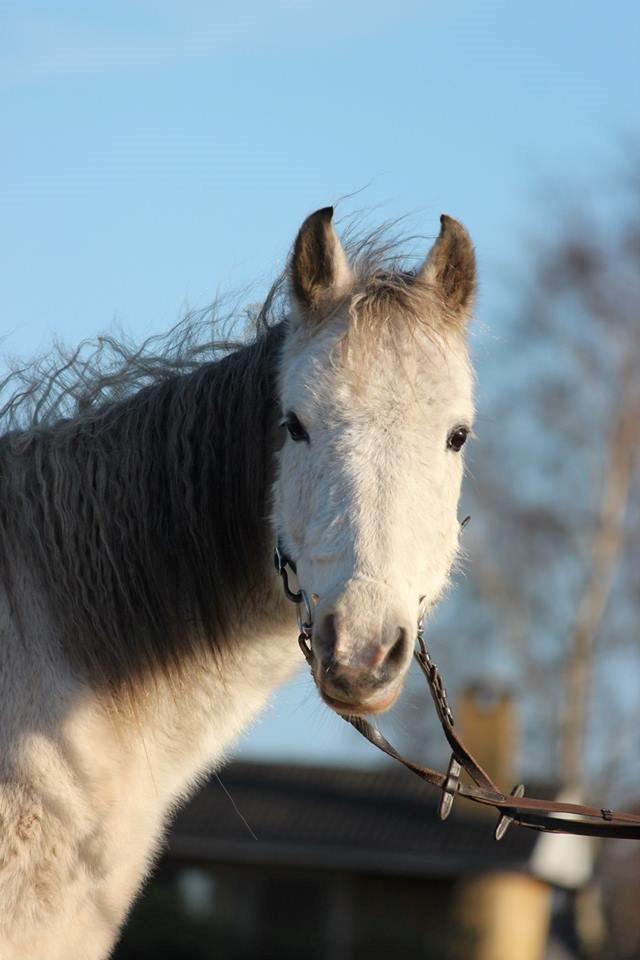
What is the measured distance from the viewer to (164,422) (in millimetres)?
4301

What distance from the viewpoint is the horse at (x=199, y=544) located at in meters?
3.70

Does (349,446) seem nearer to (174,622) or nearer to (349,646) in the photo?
(349,646)

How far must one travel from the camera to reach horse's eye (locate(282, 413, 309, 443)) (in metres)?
3.87

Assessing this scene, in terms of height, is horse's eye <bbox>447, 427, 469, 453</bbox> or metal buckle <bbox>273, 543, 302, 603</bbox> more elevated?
horse's eye <bbox>447, 427, 469, 453</bbox>

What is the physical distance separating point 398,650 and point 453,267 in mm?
1369

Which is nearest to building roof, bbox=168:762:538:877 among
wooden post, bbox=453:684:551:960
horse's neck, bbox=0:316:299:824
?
wooden post, bbox=453:684:551:960

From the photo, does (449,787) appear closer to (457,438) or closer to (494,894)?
(457,438)

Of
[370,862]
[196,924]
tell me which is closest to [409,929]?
[370,862]

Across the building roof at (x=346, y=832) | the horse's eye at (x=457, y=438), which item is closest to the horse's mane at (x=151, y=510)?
the horse's eye at (x=457, y=438)

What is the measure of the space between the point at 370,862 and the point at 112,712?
21.0 m

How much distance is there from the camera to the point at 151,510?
13.7ft

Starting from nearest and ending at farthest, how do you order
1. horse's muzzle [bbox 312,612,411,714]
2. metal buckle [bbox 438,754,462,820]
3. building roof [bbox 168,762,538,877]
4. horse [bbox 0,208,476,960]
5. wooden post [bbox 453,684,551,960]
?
horse's muzzle [bbox 312,612,411,714]
horse [bbox 0,208,476,960]
metal buckle [bbox 438,754,462,820]
wooden post [bbox 453,684,551,960]
building roof [bbox 168,762,538,877]

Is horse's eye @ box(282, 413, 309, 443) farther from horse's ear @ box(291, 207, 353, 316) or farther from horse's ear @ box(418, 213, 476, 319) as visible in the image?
horse's ear @ box(418, 213, 476, 319)

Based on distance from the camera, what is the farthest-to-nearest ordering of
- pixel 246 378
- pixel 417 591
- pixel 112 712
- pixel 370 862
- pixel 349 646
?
pixel 370 862, pixel 246 378, pixel 112 712, pixel 417 591, pixel 349 646
